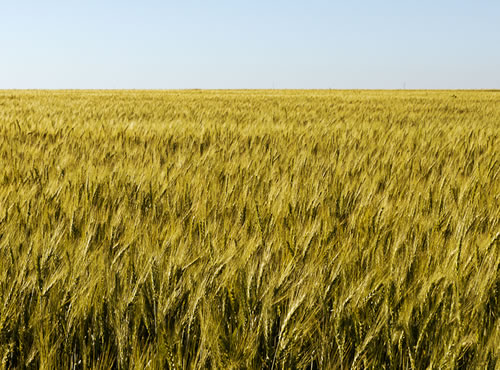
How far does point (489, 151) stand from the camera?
133 inches

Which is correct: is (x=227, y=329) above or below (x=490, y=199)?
below

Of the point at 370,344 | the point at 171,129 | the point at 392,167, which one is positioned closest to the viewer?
the point at 370,344

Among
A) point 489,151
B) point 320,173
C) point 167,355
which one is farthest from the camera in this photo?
point 489,151

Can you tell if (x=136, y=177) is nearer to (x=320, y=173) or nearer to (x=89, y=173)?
(x=89, y=173)

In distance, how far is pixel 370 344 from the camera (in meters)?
0.91

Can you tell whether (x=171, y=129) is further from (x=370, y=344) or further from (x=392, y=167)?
(x=370, y=344)

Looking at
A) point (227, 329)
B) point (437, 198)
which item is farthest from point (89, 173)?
point (437, 198)

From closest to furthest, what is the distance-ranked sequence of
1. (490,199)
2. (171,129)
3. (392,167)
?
(490,199)
(392,167)
(171,129)

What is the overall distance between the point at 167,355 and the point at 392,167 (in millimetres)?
2040

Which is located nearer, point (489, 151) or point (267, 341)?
point (267, 341)

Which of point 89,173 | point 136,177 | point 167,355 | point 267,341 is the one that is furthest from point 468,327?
point 89,173

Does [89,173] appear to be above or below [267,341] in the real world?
above

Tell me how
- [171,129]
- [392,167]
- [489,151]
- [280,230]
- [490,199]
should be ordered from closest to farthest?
[280,230]
[490,199]
[392,167]
[489,151]
[171,129]

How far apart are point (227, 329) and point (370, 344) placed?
0.30 meters
